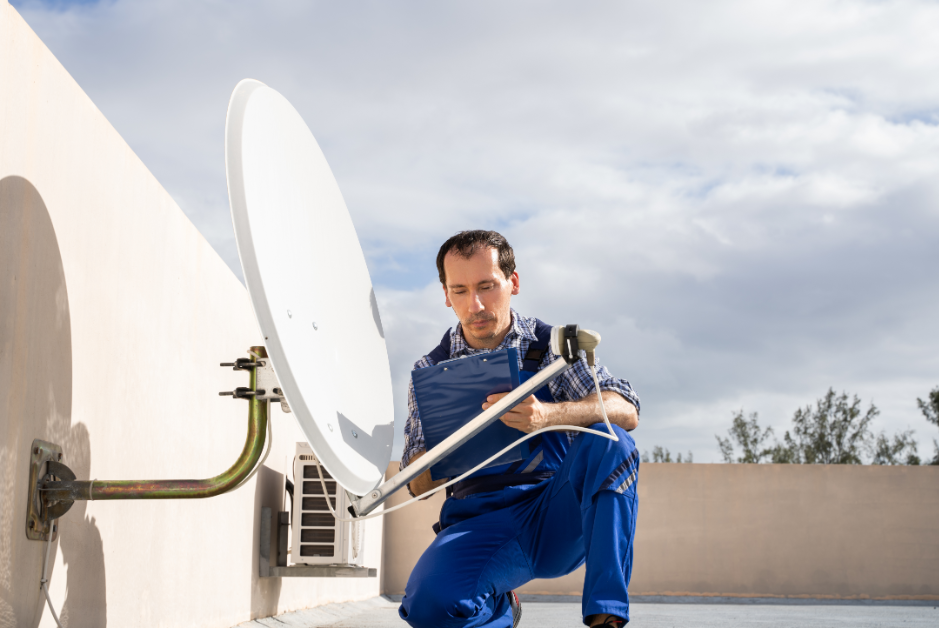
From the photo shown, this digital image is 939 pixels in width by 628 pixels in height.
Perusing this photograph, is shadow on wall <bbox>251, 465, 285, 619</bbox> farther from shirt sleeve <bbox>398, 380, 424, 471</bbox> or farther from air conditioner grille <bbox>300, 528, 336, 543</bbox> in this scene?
shirt sleeve <bbox>398, 380, 424, 471</bbox>

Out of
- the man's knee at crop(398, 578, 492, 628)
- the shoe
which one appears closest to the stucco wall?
the shoe

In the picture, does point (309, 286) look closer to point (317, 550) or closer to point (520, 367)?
point (520, 367)

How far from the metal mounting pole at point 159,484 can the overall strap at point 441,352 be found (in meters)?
0.56

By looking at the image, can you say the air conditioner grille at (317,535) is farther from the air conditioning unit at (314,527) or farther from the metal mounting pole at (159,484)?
the metal mounting pole at (159,484)

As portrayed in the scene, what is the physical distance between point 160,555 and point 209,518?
580 millimetres

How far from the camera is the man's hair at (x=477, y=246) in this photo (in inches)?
76.7

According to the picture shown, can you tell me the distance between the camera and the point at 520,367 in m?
1.92

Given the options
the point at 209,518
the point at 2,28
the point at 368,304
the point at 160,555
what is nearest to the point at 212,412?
the point at 209,518

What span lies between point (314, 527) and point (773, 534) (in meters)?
6.00

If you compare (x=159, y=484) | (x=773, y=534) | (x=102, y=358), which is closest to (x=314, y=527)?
(x=102, y=358)

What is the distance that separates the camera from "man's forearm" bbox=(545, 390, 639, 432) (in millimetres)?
1630

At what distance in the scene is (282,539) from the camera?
383 cm

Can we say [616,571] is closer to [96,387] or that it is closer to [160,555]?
[96,387]

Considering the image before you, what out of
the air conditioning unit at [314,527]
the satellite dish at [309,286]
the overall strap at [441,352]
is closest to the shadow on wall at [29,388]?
the satellite dish at [309,286]
